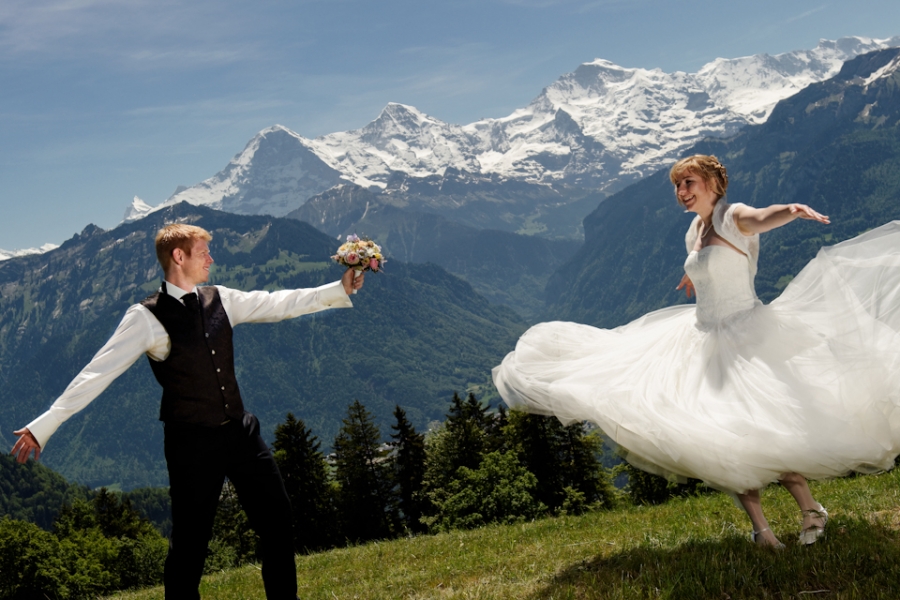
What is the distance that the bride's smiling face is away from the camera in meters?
8.37

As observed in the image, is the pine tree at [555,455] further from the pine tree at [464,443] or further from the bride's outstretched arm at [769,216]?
the bride's outstretched arm at [769,216]

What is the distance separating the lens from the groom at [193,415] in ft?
22.6

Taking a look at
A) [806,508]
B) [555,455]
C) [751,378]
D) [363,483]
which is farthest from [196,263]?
→ [363,483]

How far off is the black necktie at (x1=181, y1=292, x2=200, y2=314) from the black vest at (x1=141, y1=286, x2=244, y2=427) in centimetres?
3

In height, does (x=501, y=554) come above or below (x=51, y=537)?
above

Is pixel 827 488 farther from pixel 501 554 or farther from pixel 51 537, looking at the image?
pixel 51 537

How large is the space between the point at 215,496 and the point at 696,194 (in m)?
5.99

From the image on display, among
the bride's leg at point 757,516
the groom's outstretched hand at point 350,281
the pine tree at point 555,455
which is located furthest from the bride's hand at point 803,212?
the pine tree at point 555,455

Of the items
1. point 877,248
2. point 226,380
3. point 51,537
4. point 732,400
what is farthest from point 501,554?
point 51,537

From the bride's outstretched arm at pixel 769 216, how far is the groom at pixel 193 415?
548 cm

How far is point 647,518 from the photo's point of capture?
450 inches

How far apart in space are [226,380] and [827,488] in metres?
9.94

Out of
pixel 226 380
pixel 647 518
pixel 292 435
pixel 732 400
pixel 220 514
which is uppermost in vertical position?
pixel 226 380

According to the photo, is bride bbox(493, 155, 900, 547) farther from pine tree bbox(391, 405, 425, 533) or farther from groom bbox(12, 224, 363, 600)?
pine tree bbox(391, 405, 425, 533)
